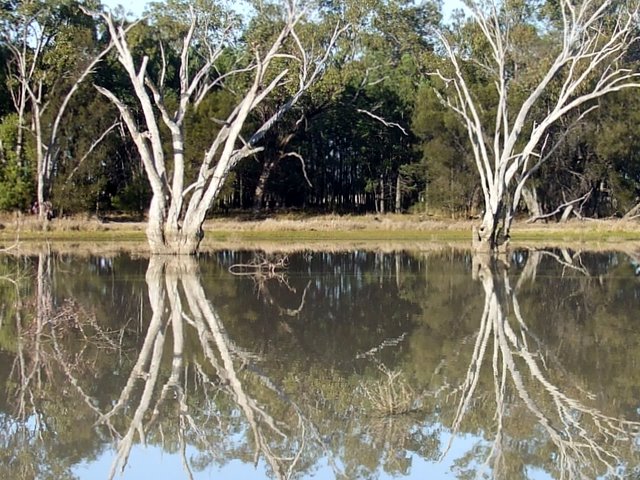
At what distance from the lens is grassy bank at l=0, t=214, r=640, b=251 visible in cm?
3944

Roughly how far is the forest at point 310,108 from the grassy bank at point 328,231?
231cm

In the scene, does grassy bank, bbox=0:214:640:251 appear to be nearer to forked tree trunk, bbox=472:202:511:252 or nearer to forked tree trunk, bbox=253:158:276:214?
forked tree trunk, bbox=253:158:276:214

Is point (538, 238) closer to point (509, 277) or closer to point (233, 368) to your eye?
point (509, 277)

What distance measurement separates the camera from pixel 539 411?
9547mm

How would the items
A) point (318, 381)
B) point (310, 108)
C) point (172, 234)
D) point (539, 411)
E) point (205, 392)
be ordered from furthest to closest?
point (310, 108) → point (172, 234) → point (318, 381) → point (205, 392) → point (539, 411)

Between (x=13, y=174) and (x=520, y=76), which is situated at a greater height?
(x=520, y=76)

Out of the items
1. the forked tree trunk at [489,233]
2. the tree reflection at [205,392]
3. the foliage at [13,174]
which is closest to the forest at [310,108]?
the foliage at [13,174]

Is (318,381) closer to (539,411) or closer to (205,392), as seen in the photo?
(205,392)

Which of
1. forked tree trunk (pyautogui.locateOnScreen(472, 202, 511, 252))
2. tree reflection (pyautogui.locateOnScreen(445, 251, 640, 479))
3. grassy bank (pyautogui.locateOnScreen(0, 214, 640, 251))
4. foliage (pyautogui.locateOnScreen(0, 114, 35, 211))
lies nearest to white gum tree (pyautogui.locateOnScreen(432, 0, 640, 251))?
forked tree trunk (pyautogui.locateOnScreen(472, 202, 511, 252))

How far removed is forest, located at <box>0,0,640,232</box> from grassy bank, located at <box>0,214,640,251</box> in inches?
91.0

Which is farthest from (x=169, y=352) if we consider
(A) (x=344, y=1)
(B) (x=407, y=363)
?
(A) (x=344, y=1)

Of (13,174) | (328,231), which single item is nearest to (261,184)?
(328,231)

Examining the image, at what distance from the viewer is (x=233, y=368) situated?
11562 mm

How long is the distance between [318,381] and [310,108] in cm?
4147
